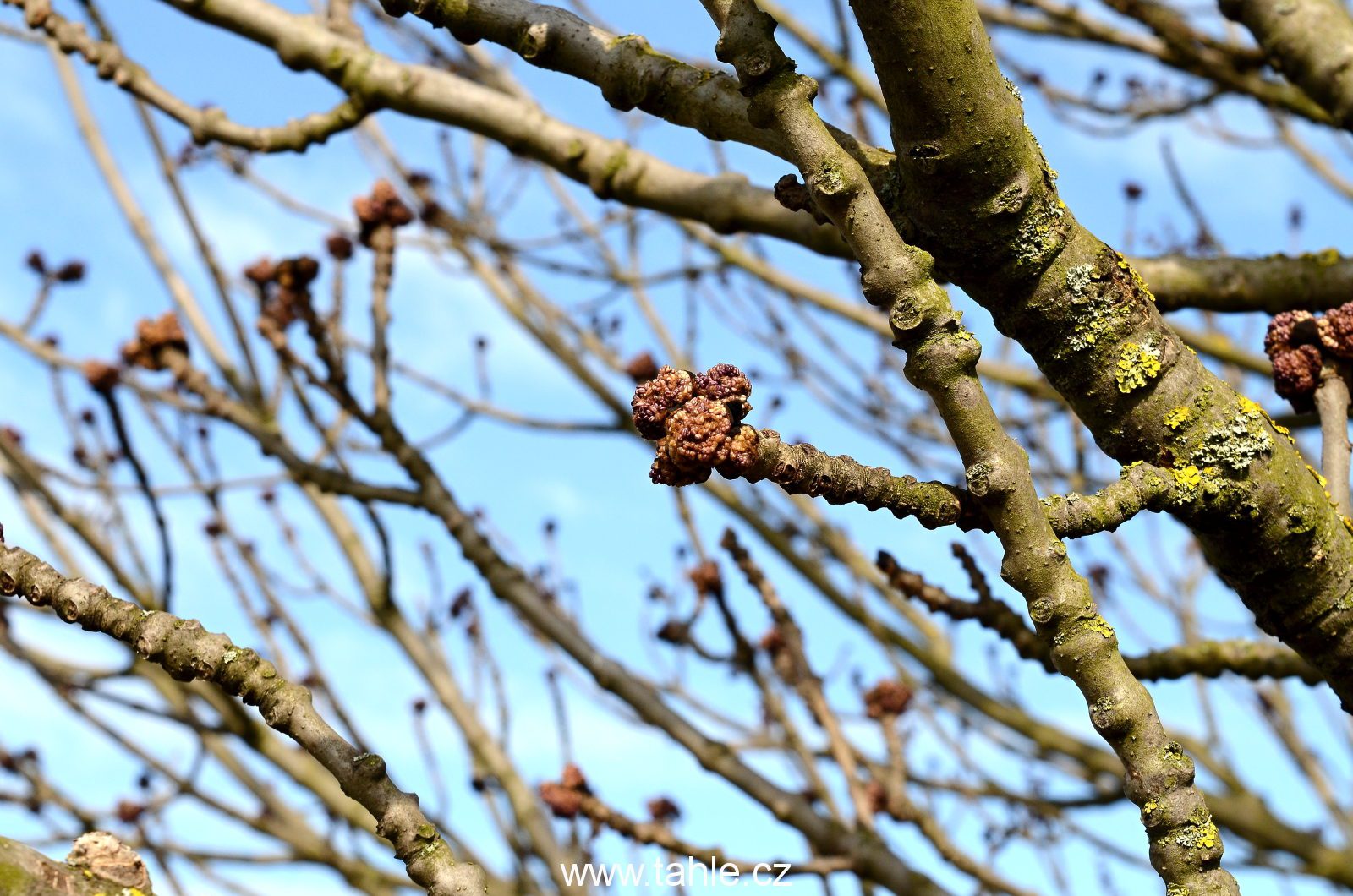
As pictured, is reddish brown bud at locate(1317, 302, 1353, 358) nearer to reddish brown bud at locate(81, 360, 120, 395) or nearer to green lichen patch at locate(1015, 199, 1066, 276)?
green lichen patch at locate(1015, 199, 1066, 276)

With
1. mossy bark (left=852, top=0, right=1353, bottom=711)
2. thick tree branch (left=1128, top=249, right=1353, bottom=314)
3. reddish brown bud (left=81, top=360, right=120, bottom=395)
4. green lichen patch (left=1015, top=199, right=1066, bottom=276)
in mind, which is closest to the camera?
mossy bark (left=852, top=0, right=1353, bottom=711)

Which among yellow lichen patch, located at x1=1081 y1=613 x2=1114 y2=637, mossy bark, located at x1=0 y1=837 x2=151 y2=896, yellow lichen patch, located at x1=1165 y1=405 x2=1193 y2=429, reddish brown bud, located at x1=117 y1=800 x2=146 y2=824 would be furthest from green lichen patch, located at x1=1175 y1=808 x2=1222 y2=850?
reddish brown bud, located at x1=117 y1=800 x2=146 y2=824

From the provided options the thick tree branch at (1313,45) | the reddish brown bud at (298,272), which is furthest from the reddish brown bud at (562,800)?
the thick tree branch at (1313,45)

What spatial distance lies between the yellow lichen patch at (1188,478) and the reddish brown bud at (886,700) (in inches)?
70.0

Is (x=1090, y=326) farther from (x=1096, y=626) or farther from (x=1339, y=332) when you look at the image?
(x=1339, y=332)

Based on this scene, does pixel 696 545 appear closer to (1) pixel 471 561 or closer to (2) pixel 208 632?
(1) pixel 471 561

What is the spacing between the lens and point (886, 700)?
129 inches

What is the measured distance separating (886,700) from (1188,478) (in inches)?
70.8

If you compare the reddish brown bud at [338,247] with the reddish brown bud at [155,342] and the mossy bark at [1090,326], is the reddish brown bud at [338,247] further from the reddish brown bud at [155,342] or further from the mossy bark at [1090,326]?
the mossy bark at [1090,326]

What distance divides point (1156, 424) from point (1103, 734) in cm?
50

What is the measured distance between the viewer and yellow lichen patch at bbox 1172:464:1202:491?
62.8 inches

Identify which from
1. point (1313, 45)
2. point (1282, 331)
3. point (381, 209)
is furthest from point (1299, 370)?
point (381, 209)

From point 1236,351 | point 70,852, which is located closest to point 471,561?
point 70,852

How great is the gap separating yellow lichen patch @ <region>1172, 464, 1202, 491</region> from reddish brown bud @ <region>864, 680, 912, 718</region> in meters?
1.78
